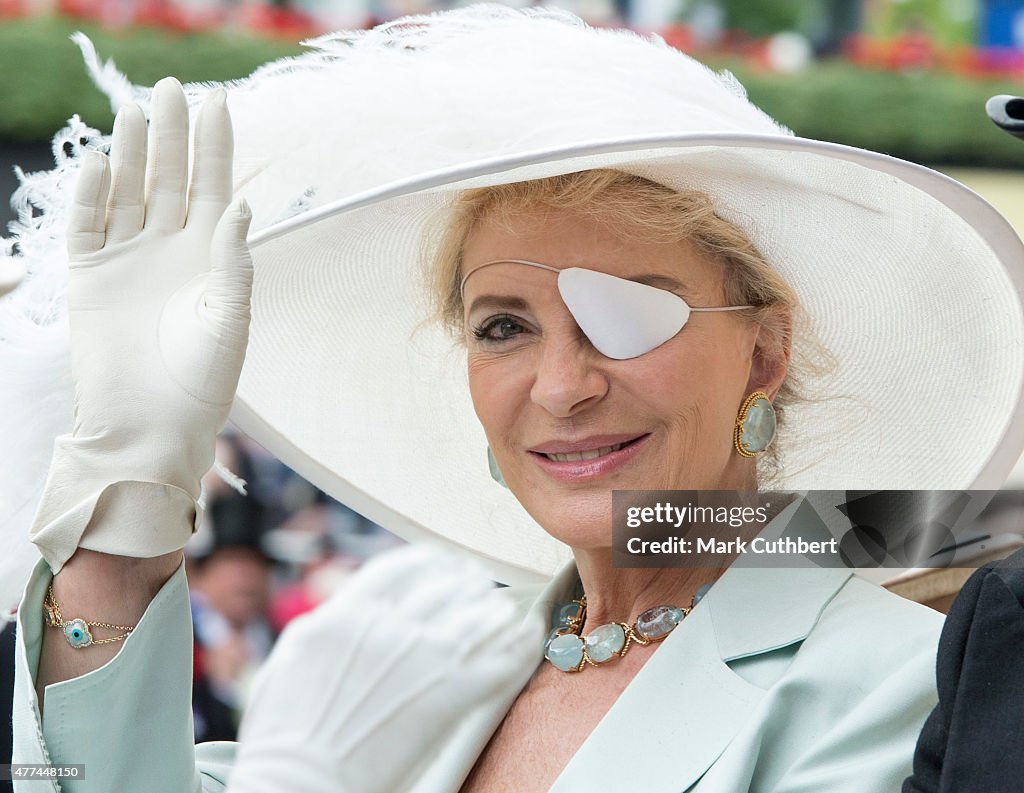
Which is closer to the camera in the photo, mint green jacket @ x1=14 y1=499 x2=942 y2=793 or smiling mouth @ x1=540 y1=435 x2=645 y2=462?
mint green jacket @ x1=14 y1=499 x2=942 y2=793

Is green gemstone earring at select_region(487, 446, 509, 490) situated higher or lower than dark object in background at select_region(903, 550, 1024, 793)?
lower

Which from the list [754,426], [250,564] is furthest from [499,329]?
[250,564]

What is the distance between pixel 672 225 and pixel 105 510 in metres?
0.86

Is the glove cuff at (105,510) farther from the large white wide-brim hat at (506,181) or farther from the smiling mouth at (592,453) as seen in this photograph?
the smiling mouth at (592,453)

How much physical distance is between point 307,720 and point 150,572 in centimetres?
55

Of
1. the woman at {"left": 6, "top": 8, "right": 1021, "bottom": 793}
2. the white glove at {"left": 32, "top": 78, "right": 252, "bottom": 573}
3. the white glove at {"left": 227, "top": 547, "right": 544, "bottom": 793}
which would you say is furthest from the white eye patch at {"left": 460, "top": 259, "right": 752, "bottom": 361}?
the white glove at {"left": 227, "top": 547, "right": 544, "bottom": 793}

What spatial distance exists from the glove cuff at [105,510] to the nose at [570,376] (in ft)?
1.70

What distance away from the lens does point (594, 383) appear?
1915 millimetres

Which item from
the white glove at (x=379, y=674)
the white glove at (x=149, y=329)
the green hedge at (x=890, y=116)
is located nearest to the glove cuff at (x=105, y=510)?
the white glove at (x=149, y=329)

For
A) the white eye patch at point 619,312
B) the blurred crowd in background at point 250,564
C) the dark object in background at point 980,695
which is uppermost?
the dark object in background at point 980,695

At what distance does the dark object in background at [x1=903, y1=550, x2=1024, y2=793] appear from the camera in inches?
48.4

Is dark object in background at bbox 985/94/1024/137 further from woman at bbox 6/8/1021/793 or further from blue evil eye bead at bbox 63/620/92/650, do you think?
blue evil eye bead at bbox 63/620/92/650

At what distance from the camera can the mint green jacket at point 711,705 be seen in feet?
5.27

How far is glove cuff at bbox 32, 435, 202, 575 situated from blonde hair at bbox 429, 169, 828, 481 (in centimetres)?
65
